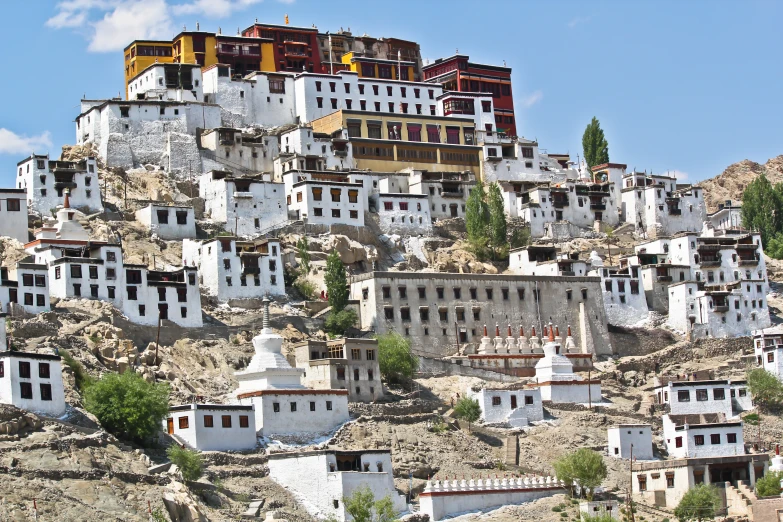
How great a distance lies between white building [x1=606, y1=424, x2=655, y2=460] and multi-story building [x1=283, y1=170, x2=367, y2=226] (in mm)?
27997

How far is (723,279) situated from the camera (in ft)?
360

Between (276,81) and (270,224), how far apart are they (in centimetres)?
2039

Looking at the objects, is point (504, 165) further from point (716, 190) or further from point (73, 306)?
point (73, 306)

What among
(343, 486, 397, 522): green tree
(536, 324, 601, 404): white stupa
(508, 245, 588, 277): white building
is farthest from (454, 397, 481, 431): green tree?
(508, 245, 588, 277): white building

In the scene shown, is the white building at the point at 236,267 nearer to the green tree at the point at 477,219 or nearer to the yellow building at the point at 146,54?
the green tree at the point at 477,219

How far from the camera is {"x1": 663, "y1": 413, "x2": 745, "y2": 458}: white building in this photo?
8319cm

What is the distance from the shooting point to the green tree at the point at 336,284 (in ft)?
306

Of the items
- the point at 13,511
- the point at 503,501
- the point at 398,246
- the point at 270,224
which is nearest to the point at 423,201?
the point at 398,246

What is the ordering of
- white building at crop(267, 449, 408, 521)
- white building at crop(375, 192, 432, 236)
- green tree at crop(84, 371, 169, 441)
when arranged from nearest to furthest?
1. white building at crop(267, 449, 408, 521)
2. green tree at crop(84, 371, 169, 441)
3. white building at crop(375, 192, 432, 236)

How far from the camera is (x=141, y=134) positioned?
355 feet

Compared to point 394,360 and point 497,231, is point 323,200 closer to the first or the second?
point 497,231

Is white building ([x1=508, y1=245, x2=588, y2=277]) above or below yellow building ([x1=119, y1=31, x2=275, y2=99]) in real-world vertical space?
below

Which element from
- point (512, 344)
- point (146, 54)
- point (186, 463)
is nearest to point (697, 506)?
point (512, 344)

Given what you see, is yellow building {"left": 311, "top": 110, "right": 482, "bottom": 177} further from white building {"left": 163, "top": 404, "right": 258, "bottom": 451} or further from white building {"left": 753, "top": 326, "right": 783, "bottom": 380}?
white building {"left": 163, "top": 404, "right": 258, "bottom": 451}
